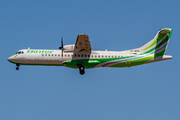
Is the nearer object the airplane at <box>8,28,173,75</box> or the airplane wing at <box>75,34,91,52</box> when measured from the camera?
the airplane wing at <box>75,34,91,52</box>

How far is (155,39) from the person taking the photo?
34031 millimetres

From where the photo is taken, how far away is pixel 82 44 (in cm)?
3181

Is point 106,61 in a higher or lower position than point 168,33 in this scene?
lower

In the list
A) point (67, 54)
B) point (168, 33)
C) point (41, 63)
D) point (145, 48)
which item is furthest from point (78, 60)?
point (168, 33)

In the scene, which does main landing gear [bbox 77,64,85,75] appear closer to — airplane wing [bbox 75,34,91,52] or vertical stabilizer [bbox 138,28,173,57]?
airplane wing [bbox 75,34,91,52]

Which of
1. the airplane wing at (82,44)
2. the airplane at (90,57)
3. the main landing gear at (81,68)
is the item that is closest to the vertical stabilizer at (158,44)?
the airplane at (90,57)

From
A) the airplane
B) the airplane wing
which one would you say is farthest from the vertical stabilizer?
the airplane wing

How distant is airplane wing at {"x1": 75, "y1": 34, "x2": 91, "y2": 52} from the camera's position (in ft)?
100

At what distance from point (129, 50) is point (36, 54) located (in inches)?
379

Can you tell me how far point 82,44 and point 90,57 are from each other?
198 cm

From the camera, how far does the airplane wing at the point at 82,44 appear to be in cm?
3062

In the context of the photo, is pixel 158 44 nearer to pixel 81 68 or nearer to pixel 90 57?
pixel 90 57

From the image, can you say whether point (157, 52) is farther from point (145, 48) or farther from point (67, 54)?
point (67, 54)

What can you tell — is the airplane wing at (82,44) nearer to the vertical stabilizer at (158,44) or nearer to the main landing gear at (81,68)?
the main landing gear at (81,68)
